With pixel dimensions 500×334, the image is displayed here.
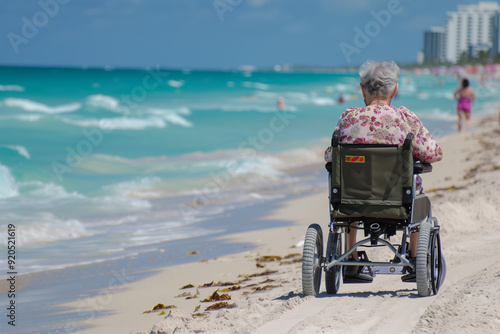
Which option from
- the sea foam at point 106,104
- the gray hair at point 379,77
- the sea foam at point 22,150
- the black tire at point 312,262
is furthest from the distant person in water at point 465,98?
the sea foam at point 106,104

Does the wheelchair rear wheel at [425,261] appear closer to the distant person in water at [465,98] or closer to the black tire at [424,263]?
the black tire at [424,263]

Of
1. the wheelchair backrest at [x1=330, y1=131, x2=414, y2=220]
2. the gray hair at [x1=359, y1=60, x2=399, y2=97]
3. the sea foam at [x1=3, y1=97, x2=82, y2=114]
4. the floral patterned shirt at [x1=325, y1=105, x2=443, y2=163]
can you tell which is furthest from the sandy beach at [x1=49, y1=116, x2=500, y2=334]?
the sea foam at [x1=3, y1=97, x2=82, y2=114]

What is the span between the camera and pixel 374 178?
13.0 feet

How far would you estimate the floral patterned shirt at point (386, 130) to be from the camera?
13.1ft

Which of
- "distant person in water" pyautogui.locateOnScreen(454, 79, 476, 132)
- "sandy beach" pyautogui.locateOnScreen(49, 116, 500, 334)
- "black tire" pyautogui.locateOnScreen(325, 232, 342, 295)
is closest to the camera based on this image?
"sandy beach" pyautogui.locateOnScreen(49, 116, 500, 334)

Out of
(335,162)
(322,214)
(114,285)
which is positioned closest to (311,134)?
(322,214)

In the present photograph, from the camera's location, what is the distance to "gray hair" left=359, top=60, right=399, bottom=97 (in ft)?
13.4

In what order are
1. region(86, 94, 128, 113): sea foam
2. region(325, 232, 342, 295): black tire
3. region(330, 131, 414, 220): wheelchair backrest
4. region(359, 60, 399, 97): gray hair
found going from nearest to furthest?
region(330, 131, 414, 220): wheelchair backrest, region(359, 60, 399, 97): gray hair, region(325, 232, 342, 295): black tire, region(86, 94, 128, 113): sea foam

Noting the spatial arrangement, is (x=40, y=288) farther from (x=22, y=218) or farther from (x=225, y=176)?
(x=225, y=176)

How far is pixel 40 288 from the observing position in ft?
20.6

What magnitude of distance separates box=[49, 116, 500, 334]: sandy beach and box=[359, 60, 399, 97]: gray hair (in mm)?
1275

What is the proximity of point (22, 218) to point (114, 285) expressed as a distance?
13.2 ft

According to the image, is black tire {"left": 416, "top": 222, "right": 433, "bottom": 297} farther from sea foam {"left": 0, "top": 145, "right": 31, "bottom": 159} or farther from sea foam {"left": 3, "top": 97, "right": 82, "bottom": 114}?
sea foam {"left": 3, "top": 97, "right": 82, "bottom": 114}

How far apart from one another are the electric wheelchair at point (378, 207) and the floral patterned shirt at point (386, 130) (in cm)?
6
